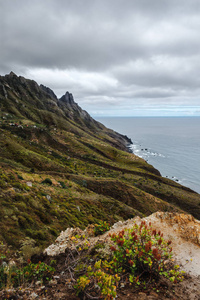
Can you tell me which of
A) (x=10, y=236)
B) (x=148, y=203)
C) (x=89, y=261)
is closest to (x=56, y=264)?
(x=89, y=261)

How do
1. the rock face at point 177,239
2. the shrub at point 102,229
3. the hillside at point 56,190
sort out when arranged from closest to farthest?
the rock face at point 177,239, the shrub at point 102,229, the hillside at point 56,190

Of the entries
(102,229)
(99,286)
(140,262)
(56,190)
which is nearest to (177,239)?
(102,229)

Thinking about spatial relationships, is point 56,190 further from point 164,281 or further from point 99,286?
point 164,281

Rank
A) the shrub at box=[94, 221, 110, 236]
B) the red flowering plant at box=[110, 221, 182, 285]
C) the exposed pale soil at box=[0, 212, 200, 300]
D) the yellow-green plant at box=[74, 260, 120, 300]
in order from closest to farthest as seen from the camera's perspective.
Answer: the yellow-green plant at box=[74, 260, 120, 300] < the exposed pale soil at box=[0, 212, 200, 300] < the red flowering plant at box=[110, 221, 182, 285] < the shrub at box=[94, 221, 110, 236]

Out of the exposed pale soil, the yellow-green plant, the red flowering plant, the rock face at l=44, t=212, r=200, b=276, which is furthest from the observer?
the rock face at l=44, t=212, r=200, b=276

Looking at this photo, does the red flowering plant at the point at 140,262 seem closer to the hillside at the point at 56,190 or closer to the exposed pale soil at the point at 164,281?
the exposed pale soil at the point at 164,281

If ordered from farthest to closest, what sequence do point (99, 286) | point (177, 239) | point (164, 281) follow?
point (177, 239), point (164, 281), point (99, 286)

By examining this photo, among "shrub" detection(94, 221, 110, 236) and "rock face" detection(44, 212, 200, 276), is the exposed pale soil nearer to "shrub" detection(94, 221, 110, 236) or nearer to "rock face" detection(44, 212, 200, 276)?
"rock face" detection(44, 212, 200, 276)

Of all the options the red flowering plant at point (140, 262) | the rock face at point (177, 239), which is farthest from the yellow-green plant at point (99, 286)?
the rock face at point (177, 239)

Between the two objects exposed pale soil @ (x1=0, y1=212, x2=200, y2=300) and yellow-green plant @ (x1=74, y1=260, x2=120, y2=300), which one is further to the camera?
exposed pale soil @ (x1=0, y1=212, x2=200, y2=300)

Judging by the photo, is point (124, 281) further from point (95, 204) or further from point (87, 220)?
point (95, 204)

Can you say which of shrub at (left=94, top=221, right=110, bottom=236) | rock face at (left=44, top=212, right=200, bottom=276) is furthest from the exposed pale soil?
shrub at (left=94, top=221, right=110, bottom=236)

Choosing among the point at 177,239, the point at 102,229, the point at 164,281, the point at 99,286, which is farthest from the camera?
the point at 102,229

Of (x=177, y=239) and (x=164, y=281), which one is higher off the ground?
(x=177, y=239)
